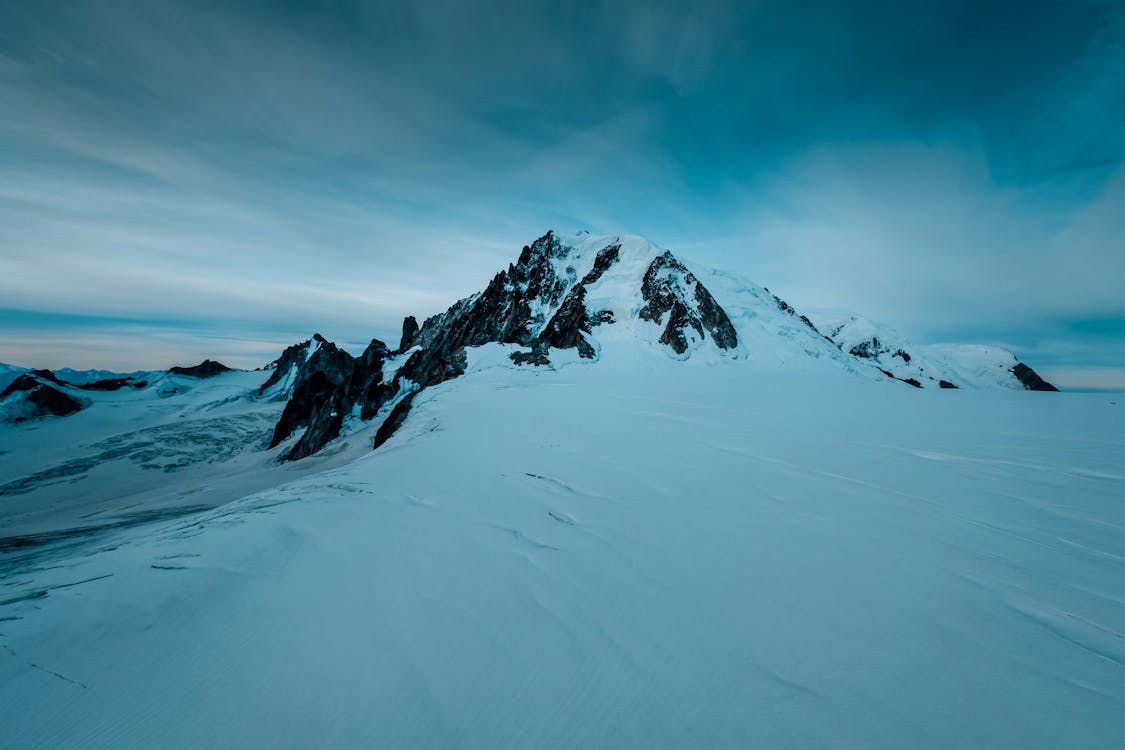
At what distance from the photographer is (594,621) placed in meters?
2.81

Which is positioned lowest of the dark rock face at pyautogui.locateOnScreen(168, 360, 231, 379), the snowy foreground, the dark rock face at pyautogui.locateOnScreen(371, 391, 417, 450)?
the dark rock face at pyautogui.locateOnScreen(168, 360, 231, 379)

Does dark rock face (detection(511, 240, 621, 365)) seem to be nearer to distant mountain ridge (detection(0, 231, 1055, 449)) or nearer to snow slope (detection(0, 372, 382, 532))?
distant mountain ridge (detection(0, 231, 1055, 449))

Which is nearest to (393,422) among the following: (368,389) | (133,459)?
(368,389)

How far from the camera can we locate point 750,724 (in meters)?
2.05

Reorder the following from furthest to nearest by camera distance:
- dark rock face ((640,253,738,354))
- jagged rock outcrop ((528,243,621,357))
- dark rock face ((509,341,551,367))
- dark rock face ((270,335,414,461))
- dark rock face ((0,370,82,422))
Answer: dark rock face ((0,370,82,422)) < dark rock face ((640,253,738,354)) < jagged rock outcrop ((528,243,621,357)) < dark rock face ((270,335,414,461)) < dark rock face ((509,341,551,367))

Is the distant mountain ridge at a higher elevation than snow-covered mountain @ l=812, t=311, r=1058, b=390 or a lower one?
lower

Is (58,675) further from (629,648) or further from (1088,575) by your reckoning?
(1088,575)

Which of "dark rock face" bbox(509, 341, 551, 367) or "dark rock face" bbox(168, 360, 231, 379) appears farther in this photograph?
"dark rock face" bbox(168, 360, 231, 379)

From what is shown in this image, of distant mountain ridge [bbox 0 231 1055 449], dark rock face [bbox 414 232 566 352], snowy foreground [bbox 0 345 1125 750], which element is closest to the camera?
snowy foreground [bbox 0 345 1125 750]

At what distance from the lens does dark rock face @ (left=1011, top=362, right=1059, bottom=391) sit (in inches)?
5359

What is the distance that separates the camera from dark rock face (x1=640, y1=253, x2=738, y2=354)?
34.3 meters

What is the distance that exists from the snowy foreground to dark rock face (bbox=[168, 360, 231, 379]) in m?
87.5

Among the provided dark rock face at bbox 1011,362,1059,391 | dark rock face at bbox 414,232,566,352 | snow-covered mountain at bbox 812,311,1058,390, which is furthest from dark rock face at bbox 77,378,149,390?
dark rock face at bbox 1011,362,1059,391

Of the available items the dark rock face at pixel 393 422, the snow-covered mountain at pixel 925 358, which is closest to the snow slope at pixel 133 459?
the dark rock face at pixel 393 422
